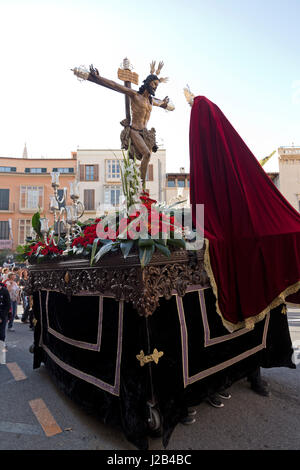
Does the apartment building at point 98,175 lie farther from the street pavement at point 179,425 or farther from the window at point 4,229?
the street pavement at point 179,425

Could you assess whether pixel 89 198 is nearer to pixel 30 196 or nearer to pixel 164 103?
pixel 30 196

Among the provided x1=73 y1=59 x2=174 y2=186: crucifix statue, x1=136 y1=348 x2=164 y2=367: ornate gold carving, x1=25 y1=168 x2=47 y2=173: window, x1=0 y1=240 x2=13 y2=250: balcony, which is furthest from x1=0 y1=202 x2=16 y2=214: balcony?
x1=136 y1=348 x2=164 y2=367: ornate gold carving

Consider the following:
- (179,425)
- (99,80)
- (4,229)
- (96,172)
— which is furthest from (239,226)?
(4,229)

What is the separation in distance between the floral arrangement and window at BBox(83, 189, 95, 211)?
73.0ft

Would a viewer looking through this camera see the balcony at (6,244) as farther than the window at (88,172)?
No

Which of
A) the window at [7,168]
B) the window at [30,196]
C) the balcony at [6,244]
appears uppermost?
the window at [7,168]

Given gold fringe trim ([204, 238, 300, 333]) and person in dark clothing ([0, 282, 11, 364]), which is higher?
gold fringe trim ([204, 238, 300, 333])

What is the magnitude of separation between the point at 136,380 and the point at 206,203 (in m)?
1.73

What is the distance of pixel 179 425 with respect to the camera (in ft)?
7.83

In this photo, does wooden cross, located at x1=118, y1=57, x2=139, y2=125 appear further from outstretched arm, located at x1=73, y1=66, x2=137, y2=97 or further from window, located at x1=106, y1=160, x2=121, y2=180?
window, located at x1=106, y1=160, x2=121, y2=180

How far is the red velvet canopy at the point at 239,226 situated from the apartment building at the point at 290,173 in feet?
78.2

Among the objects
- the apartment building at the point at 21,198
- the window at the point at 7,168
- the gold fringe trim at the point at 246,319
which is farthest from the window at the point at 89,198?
the gold fringe trim at the point at 246,319

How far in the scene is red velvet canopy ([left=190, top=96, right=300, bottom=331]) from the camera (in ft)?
8.13

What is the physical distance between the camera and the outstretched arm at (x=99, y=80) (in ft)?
10.5
